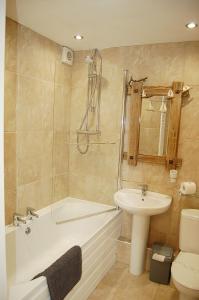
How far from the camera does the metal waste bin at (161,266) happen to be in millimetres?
2389

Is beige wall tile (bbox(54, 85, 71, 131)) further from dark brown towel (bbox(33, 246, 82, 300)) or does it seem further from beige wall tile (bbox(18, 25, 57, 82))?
dark brown towel (bbox(33, 246, 82, 300))

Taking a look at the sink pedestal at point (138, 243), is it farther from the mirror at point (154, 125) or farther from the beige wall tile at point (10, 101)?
the beige wall tile at point (10, 101)

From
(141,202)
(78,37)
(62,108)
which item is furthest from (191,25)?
Answer: (141,202)

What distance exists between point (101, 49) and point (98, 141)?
1.09m

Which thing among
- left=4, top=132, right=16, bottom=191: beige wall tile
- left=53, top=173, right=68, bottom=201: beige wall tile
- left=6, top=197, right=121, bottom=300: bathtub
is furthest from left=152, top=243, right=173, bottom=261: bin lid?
left=4, top=132, right=16, bottom=191: beige wall tile

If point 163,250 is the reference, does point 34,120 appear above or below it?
above

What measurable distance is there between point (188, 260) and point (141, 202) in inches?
27.9

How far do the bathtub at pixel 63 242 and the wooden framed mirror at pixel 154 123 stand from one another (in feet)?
2.64

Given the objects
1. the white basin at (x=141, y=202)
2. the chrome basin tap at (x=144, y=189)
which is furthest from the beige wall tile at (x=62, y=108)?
the chrome basin tap at (x=144, y=189)

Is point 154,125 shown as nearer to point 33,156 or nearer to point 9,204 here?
point 33,156

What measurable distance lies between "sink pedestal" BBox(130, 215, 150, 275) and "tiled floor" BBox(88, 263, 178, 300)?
10 centimetres

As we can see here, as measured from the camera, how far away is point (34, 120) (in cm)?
245

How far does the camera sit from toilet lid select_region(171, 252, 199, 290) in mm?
1829

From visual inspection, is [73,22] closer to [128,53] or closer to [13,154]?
[128,53]
